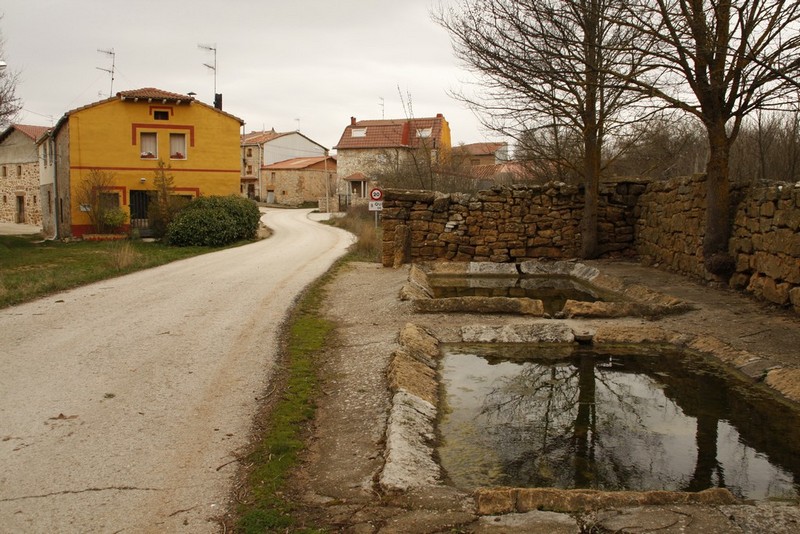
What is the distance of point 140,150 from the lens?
31766 millimetres

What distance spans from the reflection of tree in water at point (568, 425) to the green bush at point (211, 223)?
21954 millimetres

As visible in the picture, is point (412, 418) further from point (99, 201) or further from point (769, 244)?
point (99, 201)

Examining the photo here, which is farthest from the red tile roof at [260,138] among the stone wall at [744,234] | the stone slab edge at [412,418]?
the stone slab edge at [412,418]

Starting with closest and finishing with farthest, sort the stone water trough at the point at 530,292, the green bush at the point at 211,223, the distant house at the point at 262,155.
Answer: the stone water trough at the point at 530,292
the green bush at the point at 211,223
the distant house at the point at 262,155

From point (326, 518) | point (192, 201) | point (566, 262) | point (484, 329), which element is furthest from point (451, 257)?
point (192, 201)

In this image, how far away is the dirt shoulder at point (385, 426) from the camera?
3709 millimetres

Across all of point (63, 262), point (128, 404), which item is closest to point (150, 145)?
point (63, 262)

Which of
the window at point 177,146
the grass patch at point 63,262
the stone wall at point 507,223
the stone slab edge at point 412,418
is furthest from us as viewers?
the window at point 177,146

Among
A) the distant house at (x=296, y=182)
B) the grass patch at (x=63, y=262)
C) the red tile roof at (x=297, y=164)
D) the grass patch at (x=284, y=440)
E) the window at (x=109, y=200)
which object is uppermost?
the red tile roof at (x=297, y=164)

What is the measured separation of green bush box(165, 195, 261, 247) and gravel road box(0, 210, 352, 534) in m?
14.8

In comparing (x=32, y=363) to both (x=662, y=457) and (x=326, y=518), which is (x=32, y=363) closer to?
(x=326, y=518)

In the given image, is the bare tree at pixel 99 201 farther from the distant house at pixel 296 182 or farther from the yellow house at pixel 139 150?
the distant house at pixel 296 182

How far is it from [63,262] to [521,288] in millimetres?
14556

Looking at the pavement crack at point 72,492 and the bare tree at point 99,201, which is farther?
the bare tree at point 99,201
